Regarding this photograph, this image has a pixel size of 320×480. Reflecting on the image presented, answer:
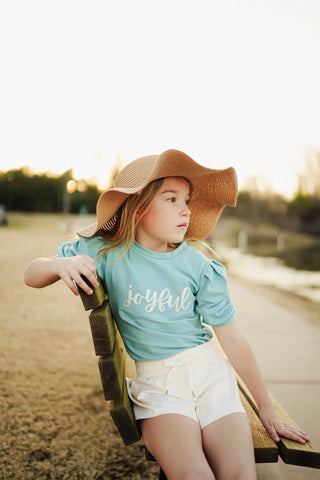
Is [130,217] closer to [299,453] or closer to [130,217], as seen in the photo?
[130,217]

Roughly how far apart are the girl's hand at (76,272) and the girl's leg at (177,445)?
1.99 feet

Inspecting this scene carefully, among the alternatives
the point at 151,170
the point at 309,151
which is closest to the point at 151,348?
the point at 151,170

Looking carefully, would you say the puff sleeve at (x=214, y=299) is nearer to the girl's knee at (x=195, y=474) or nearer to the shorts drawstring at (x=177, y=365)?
the shorts drawstring at (x=177, y=365)

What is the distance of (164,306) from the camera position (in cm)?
187

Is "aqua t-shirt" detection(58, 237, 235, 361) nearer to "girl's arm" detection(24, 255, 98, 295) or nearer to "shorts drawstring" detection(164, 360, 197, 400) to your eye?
"shorts drawstring" detection(164, 360, 197, 400)

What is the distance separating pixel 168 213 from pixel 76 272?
0.54 metres

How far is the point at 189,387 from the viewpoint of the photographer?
1775 mm

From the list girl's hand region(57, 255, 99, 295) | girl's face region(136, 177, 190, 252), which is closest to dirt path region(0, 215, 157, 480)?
girl's hand region(57, 255, 99, 295)

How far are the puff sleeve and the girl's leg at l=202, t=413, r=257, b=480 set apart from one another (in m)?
0.41

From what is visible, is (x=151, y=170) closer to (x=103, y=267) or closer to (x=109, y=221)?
(x=109, y=221)

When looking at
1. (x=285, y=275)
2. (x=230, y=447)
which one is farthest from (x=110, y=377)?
(x=285, y=275)

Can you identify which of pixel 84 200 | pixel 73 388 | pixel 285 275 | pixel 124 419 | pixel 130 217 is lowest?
pixel 84 200

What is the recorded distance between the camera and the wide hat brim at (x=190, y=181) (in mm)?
1825

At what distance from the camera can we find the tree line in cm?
3797
